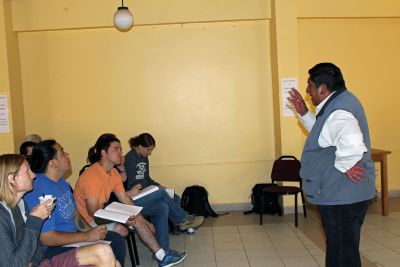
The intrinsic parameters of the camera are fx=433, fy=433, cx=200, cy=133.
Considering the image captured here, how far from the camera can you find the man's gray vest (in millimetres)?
2359

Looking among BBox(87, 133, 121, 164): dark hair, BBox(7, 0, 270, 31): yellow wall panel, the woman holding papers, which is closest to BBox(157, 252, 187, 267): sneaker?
the woman holding papers

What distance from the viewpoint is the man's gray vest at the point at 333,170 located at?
236 centimetres

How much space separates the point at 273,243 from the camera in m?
4.29

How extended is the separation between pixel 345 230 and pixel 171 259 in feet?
5.89

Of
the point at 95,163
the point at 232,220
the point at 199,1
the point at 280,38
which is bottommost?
the point at 232,220

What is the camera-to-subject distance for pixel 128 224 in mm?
3340

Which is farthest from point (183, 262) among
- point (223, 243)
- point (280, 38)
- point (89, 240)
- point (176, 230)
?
point (280, 38)

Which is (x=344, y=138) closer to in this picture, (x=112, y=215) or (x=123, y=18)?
(x=112, y=215)

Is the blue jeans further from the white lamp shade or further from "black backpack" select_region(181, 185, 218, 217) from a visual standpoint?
the white lamp shade

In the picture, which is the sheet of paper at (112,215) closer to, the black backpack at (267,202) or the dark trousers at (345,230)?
the dark trousers at (345,230)

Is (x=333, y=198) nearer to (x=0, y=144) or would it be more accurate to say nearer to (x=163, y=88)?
(x=163, y=88)

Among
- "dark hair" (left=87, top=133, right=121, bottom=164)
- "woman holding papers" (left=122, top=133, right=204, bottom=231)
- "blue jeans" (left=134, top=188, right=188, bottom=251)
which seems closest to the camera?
"dark hair" (left=87, top=133, right=121, bottom=164)

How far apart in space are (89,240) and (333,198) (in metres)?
1.53

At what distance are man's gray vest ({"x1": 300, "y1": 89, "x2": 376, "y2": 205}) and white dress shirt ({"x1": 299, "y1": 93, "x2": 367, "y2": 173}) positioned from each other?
0.13ft
